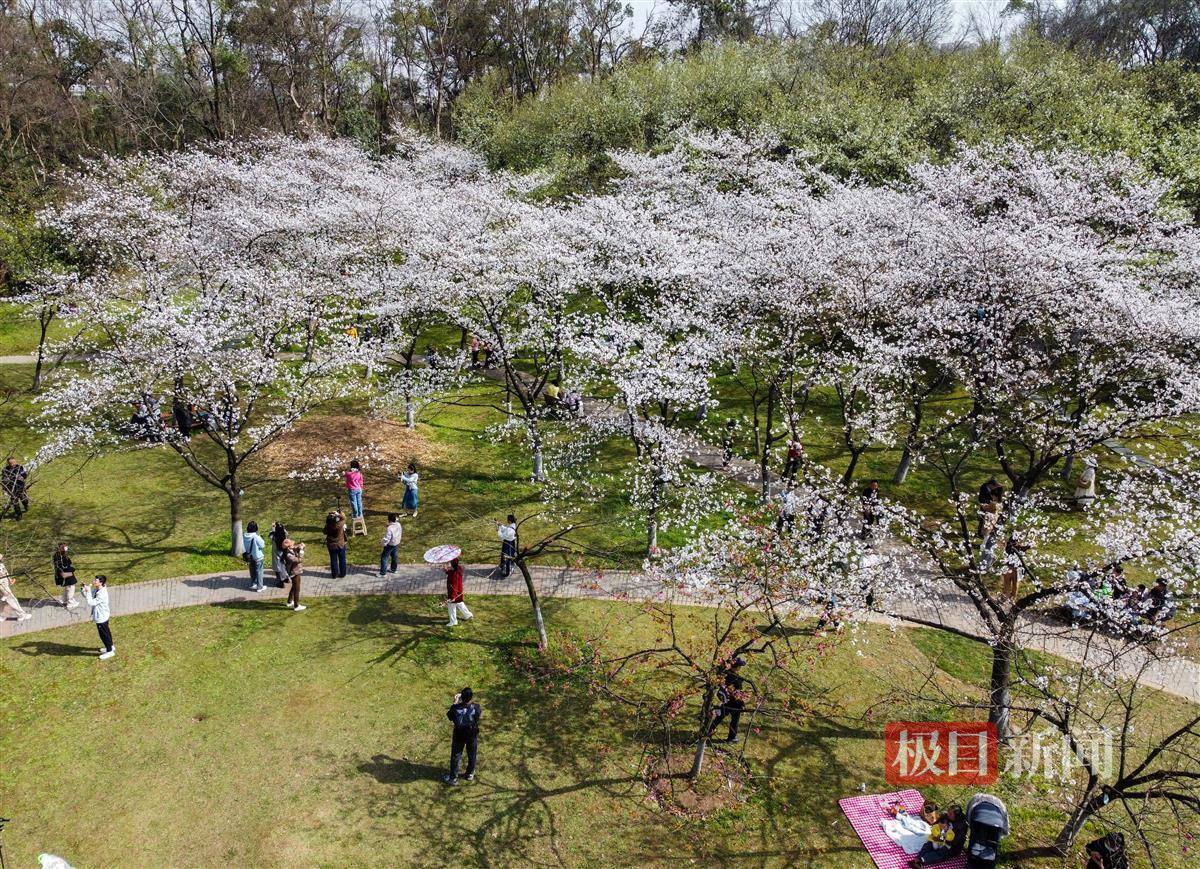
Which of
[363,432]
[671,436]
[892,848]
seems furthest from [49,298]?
[892,848]

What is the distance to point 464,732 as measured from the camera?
35.2 feet

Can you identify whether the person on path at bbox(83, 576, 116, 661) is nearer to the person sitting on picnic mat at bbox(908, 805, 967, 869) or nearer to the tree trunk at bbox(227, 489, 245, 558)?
the tree trunk at bbox(227, 489, 245, 558)

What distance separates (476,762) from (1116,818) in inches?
401

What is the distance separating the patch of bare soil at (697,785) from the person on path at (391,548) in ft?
26.2

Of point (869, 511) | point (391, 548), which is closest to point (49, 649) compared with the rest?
point (391, 548)

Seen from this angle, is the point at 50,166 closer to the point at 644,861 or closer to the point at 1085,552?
the point at 644,861

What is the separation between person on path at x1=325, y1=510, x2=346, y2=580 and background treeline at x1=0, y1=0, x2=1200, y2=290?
75.1 feet

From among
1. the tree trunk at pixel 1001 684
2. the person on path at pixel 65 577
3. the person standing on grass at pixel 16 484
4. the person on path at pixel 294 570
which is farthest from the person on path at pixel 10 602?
the tree trunk at pixel 1001 684

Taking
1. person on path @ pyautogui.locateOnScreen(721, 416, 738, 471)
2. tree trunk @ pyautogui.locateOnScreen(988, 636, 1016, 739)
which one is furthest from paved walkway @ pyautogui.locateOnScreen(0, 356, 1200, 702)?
person on path @ pyautogui.locateOnScreen(721, 416, 738, 471)

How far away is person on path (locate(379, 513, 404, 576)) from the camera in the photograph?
16.2 m

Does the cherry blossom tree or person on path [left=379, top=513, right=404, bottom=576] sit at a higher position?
the cherry blossom tree

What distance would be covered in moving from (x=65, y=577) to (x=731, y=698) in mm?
14098

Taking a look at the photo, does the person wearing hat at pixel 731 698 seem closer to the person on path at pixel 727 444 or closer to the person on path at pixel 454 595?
the person on path at pixel 454 595

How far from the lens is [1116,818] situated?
35.4ft
